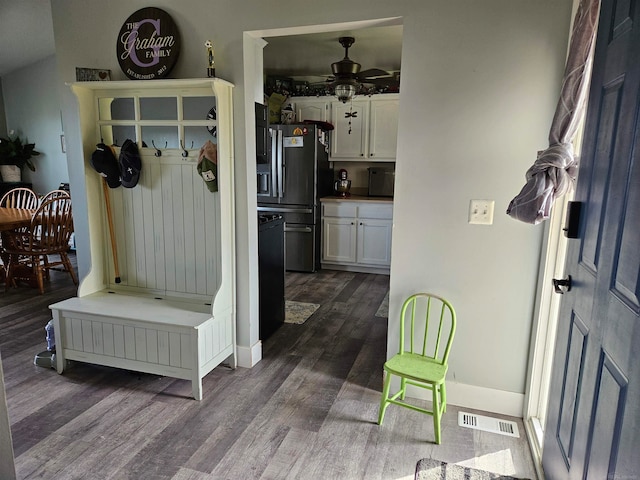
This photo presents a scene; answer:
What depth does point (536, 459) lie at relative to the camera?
1.96m

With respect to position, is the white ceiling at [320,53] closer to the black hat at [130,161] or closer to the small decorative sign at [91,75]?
the small decorative sign at [91,75]

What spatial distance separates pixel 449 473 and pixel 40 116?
7.35m

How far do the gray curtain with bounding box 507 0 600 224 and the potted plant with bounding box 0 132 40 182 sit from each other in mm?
7272

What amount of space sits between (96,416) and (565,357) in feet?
7.30

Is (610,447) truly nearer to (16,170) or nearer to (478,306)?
(478,306)

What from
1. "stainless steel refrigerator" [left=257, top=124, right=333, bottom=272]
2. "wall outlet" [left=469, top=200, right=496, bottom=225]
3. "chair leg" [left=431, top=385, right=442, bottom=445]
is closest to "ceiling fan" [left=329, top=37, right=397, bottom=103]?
"stainless steel refrigerator" [left=257, top=124, right=333, bottom=272]

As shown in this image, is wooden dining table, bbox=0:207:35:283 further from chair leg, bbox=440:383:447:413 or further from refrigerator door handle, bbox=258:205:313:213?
chair leg, bbox=440:383:447:413

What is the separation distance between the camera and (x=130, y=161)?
2652mm

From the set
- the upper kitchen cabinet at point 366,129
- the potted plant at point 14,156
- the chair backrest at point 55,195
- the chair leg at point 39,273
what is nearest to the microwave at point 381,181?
the upper kitchen cabinet at point 366,129

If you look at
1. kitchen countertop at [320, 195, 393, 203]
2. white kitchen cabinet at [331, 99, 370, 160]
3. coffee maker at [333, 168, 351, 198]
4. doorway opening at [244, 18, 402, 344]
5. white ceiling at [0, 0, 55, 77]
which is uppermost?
white ceiling at [0, 0, 55, 77]

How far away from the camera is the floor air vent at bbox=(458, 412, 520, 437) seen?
7.16 ft

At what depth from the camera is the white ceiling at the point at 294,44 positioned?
15.7ft

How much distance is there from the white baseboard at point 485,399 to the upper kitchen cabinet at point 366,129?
3295 millimetres

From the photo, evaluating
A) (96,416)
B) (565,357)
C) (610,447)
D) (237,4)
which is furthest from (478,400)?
(237,4)
